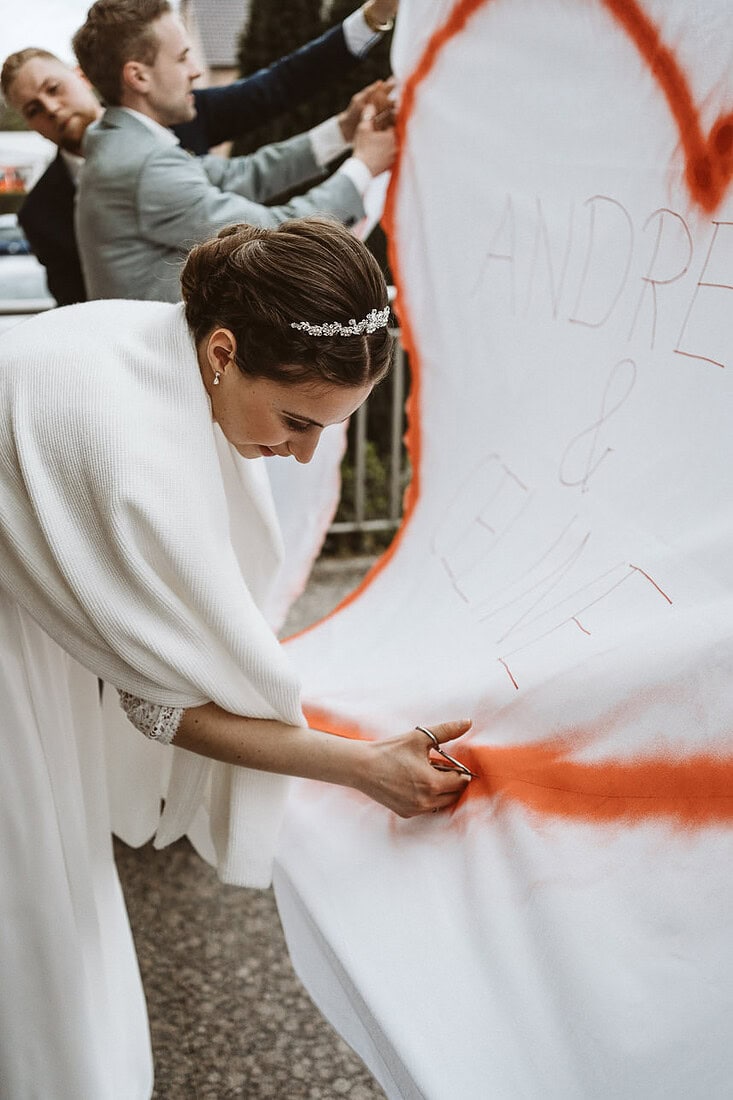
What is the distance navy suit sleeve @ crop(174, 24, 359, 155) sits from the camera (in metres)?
2.59

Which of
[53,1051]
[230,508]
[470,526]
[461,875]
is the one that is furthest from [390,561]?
[53,1051]

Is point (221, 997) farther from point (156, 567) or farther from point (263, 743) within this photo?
point (156, 567)

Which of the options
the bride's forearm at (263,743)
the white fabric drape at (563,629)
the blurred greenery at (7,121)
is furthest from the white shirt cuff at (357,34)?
the blurred greenery at (7,121)

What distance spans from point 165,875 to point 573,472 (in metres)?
1.57

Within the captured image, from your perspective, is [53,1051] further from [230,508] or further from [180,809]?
[230,508]

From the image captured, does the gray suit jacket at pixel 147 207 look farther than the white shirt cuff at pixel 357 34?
No

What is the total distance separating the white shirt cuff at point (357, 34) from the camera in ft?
7.93

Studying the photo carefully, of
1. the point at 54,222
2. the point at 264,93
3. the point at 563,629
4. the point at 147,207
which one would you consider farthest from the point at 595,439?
the point at 54,222

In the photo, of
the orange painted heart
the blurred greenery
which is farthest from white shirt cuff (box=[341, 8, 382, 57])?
the blurred greenery

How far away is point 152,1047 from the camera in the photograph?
2.03 m

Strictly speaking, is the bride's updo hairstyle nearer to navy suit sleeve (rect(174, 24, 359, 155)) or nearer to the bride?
the bride

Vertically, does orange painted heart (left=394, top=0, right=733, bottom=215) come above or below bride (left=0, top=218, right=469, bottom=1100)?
above

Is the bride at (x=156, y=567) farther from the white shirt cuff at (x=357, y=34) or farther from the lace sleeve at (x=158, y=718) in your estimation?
the white shirt cuff at (x=357, y=34)

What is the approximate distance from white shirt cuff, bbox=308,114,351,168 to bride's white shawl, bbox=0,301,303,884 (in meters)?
1.19
